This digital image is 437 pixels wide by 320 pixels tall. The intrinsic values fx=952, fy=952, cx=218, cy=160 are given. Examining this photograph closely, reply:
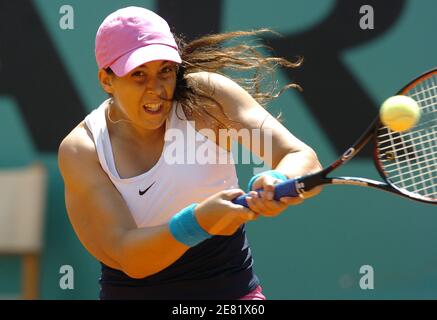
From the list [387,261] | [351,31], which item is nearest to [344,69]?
[351,31]

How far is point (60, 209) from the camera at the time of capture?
446 cm

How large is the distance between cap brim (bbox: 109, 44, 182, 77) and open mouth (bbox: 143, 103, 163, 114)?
0.12m

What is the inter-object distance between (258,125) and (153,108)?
1.03 ft

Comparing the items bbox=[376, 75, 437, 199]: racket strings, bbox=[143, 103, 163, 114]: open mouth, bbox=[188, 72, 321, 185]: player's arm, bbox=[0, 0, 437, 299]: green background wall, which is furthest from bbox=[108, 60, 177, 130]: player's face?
bbox=[0, 0, 437, 299]: green background wall

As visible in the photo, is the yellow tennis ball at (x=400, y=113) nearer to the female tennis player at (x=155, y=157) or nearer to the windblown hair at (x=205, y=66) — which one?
the female tennis player at (x=155, y=157)

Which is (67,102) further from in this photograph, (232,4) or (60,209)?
(232,4)

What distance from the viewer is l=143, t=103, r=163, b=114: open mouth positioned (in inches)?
110

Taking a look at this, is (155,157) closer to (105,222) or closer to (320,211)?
(105,222)

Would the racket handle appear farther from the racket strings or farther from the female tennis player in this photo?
the racket strings

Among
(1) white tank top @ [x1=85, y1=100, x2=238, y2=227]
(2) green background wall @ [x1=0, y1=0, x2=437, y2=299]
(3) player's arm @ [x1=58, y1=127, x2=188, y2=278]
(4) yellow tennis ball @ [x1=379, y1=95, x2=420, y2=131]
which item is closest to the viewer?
(4) yellow tennis ball @ [x1=379, y1=95, x2=420, y2=131]

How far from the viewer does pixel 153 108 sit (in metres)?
2.81

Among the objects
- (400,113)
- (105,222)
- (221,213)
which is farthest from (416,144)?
(105,222)
